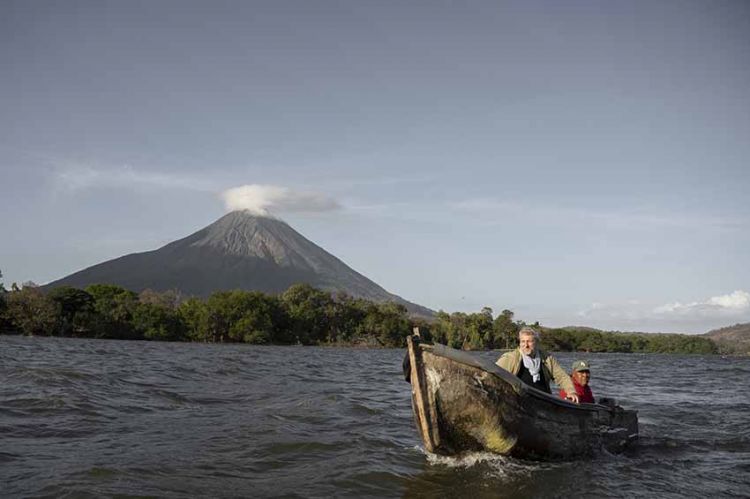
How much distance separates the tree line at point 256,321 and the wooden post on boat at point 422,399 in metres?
67.8

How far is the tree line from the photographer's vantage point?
2648 inches

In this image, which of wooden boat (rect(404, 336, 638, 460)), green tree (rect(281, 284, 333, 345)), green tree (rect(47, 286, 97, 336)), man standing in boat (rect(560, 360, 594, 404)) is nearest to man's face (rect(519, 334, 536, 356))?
wooden boat (rect(404, 336, 638, 460))

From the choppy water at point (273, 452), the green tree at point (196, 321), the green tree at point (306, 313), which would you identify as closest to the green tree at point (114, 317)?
the green tree at point (196, 321)

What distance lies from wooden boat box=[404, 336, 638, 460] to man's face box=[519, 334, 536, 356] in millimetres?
1301

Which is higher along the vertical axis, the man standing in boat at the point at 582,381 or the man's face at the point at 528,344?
the man's face at the point at 528,344

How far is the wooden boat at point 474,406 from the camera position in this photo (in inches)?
330

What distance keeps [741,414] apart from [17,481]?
728 inches

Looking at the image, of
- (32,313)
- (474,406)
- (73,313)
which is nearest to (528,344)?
(474,406)

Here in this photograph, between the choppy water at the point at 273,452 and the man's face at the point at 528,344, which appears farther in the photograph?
the man's face at the point at 528,344

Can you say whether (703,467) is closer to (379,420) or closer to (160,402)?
(379,420)

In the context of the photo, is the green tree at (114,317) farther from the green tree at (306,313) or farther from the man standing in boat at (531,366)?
the man standing in boat at (531,366)

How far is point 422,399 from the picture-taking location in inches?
335

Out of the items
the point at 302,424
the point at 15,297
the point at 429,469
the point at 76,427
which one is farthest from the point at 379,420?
the point at 15,297

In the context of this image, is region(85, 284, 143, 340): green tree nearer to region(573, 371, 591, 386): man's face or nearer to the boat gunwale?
region(573, 371, 591, 386): man's face
